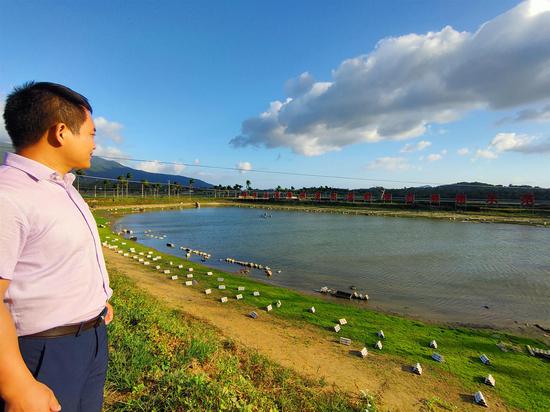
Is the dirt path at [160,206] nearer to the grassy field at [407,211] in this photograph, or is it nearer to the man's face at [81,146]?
the grassy field at [407,211]

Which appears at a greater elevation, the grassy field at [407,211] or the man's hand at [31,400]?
the man's hand at [31,400]

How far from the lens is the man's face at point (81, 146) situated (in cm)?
215

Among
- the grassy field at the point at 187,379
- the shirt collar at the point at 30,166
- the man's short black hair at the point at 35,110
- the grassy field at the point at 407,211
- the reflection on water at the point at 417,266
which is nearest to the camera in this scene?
the shirt collar at the point at 30,166

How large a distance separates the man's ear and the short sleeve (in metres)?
0.60

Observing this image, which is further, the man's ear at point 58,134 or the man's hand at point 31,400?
the man's ear at point 58,134

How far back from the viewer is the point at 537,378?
8641mm

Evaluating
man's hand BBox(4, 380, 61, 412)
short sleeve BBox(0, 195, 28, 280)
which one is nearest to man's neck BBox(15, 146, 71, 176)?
short sleeve BBox(0, 195, 28, 280)

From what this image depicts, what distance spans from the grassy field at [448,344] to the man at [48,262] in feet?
29.7

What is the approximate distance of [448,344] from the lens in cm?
1058

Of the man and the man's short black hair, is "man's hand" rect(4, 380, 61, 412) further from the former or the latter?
the man's short black hair

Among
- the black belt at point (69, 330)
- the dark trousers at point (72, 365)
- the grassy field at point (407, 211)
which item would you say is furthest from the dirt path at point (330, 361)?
the grassy field at point (407, 211)

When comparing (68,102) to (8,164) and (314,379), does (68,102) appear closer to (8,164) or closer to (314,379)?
(8,164)

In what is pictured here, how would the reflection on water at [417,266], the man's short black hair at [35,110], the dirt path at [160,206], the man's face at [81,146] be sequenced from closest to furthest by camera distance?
the man's short black hair at [35,110]
the man's face at [81,146]
the reflection on water at [417,266]
the dirt path at [160,206]

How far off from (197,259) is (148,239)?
12.1m
